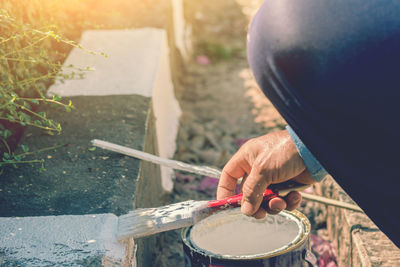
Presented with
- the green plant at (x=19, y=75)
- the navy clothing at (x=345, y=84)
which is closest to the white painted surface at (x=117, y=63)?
the green plant at (x=19, y=75)

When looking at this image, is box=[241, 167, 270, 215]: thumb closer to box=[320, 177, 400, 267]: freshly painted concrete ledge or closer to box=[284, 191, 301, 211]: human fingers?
box=[284, 191, 301, 211]: human fingers

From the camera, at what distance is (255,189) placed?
4.99 feet

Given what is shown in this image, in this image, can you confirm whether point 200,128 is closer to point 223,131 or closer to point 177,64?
point 223,131

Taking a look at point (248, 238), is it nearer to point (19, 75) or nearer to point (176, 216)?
point (176, 216)

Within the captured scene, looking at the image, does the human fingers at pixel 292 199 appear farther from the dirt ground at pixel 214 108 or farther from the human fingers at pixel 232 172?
the dirt ground at pixel 214 108

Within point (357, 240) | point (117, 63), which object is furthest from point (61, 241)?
point (117, 63)

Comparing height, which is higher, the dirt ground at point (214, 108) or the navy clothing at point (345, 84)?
the navy clothing at point (345, 84)

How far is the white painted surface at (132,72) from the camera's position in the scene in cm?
246

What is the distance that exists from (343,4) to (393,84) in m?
0.23

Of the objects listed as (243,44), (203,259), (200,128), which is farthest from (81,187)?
(243,44)

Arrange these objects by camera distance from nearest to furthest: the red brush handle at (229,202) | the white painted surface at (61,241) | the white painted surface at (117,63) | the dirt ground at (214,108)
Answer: the white painted surface at (61,241) → the red brush handle at (229,202) → the white painted surface at (117,63) → the dirt ground at (214,108)

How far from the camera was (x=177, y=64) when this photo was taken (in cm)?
410

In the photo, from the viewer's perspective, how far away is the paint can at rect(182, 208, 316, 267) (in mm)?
1568

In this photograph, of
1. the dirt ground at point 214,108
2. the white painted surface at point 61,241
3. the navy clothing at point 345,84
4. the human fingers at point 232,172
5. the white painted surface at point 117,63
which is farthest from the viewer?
the dirt ground at point 214,108
